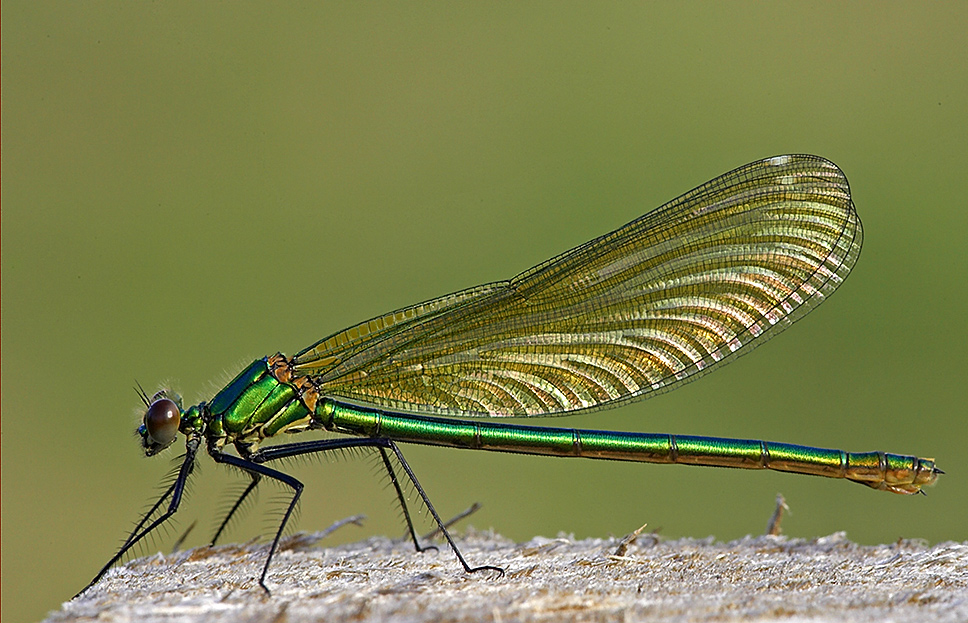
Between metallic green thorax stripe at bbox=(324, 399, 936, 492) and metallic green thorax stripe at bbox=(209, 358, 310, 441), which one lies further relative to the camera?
metallic green thorax stripe at bbox=(209, 358, 310, 441)

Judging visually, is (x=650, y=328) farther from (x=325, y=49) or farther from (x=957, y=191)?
Answer: (x=325, y=49)

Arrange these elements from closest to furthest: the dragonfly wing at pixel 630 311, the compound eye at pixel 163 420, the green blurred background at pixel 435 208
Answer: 1. the dragonfly wing at pixel 630 311
2. the compound eye at pixel 163 420
3. the green blurred background at pixel 435 208

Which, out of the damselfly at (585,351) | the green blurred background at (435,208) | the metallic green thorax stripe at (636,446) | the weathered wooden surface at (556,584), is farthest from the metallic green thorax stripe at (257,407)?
the green blurred background at (435,208)

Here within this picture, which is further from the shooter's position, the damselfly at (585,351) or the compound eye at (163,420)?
the compound eye at (163,420)

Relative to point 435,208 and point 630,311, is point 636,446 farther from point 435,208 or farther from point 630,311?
point 435,208

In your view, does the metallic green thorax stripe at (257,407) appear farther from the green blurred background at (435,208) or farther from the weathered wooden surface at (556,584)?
the green blurred background at (435,208)

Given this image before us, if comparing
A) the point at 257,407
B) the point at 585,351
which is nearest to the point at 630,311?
the point at 585,351

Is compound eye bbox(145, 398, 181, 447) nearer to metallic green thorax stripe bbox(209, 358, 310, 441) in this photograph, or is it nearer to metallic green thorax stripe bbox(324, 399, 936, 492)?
metallic green thorax stripe bbox(209, 358, 310, 441)

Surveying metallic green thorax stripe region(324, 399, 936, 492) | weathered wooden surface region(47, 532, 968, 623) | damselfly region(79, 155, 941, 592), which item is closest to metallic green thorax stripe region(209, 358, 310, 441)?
damselfly region(79, 155, 941, 592)
